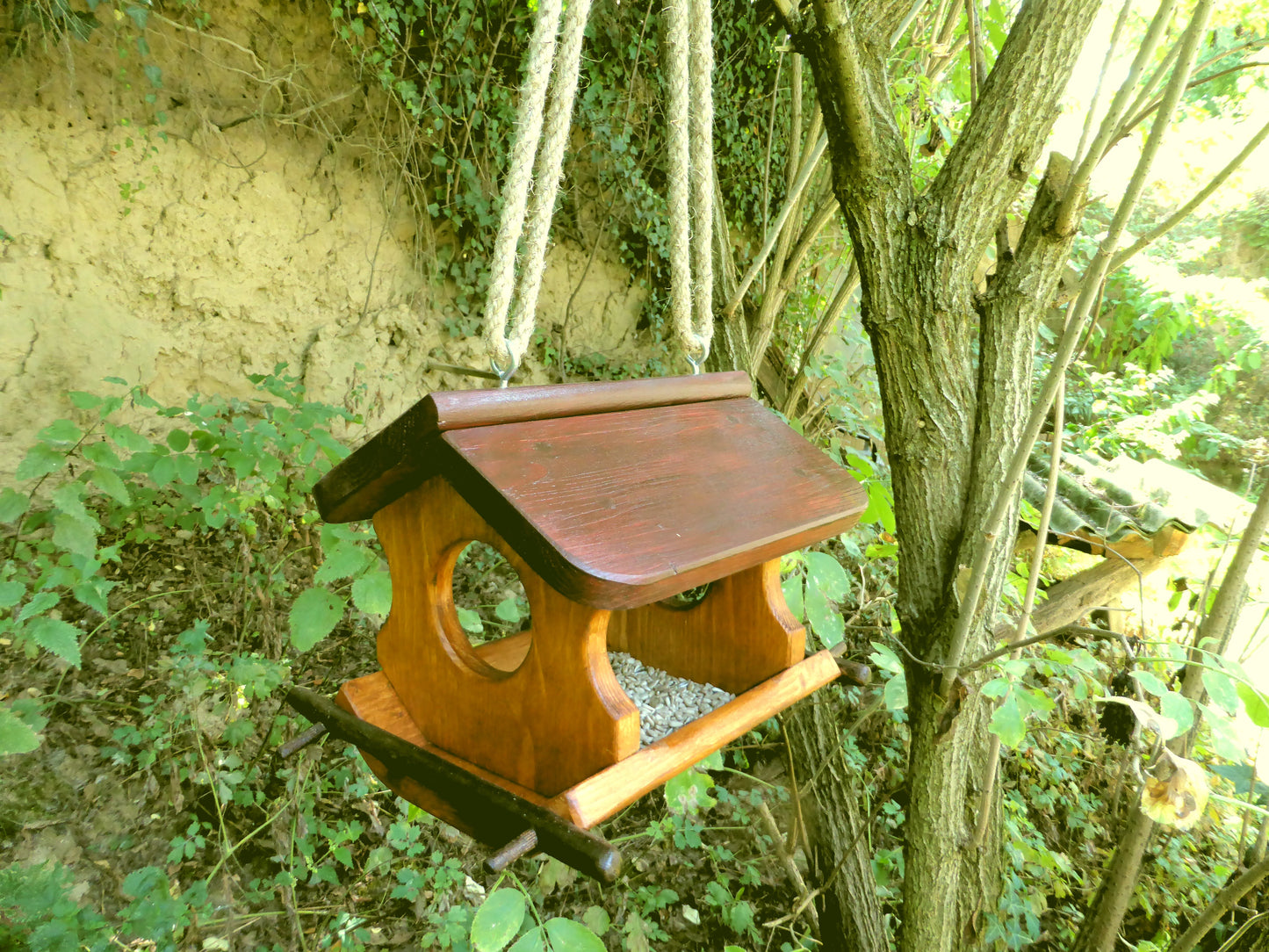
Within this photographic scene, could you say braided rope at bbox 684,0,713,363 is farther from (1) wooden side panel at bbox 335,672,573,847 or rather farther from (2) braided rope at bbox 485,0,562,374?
(1) wooden side panel at bbox 335,672,573,847

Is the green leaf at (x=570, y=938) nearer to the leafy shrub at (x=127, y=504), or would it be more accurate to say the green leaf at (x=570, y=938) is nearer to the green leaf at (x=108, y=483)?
the leafy shrub at (x=127, y=504)

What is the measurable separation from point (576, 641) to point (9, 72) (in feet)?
8.50

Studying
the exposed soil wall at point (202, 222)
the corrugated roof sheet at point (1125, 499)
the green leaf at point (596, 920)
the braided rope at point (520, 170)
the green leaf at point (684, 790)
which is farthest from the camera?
the corrugated roof sheet at point (1125, 499)

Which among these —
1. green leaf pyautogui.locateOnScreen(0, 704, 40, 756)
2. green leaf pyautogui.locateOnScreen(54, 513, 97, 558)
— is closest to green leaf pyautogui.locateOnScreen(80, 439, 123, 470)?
green leaf pyautogui.locateOnScreen(54, 513, 97, 558)

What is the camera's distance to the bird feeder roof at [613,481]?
0.73m

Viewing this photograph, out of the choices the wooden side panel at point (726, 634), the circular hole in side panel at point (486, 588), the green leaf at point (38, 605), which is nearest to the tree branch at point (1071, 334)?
the wooden side panel at point (726, 634)

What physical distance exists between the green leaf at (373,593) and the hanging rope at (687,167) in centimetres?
67

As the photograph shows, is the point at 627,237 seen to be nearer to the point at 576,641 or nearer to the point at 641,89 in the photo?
the point at 641,89

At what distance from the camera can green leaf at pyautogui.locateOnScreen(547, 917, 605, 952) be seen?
3.32 ft

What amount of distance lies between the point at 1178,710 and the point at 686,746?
25.4 inches

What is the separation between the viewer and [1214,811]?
10.8 ft

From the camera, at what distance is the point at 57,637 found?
4.55ft

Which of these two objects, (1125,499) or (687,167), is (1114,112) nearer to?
(687,167)

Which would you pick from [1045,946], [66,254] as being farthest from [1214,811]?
[66,254]
